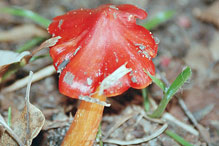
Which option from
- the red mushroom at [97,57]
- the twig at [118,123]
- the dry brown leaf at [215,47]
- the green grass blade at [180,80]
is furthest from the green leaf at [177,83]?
the dry brown leaf at [215,47]

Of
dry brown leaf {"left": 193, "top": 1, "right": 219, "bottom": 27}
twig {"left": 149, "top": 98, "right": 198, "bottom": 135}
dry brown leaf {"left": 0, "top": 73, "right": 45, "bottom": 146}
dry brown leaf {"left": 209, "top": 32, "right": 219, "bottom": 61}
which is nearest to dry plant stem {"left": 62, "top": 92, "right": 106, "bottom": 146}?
dry brown leaf {"left": 0, "top": 73, "right": 45, "bottom": 146}

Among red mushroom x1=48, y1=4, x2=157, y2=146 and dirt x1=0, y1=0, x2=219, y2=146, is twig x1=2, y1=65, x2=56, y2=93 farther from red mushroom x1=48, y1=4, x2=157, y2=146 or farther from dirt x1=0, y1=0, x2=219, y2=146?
red mushroom x1=48, y1=4, x2=157, y2=146

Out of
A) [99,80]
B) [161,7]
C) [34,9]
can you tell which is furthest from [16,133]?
[161,7]

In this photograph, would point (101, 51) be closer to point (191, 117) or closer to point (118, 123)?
point (118, 123)

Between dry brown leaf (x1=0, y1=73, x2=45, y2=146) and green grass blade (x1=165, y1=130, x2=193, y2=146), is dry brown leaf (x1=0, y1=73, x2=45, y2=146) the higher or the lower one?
the higher one

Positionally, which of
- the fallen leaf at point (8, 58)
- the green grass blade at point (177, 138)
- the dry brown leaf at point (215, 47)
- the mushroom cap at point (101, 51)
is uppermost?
the mushroom cap at point (101, 51)

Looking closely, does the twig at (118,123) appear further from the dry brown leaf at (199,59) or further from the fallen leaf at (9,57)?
the dry brown leaf at (199,59)

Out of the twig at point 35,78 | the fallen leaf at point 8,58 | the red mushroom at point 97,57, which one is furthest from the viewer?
the twig at point 35,78

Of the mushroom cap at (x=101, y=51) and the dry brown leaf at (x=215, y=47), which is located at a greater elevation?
the mushroom cap at (x=101, y=51)
